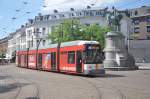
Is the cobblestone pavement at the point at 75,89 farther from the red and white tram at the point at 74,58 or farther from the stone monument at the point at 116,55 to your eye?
the stone monument at the point at 116,55

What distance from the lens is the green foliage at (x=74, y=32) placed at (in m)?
76.2

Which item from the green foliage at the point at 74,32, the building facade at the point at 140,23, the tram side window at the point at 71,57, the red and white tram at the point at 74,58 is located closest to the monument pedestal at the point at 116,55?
the red and white tram at the point at 74,58

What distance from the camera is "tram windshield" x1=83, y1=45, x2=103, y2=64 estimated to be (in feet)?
104

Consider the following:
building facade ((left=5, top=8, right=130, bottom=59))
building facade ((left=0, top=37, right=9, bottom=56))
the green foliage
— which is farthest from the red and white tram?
building facade ((left=0, top=37, right=9, bottom=56))

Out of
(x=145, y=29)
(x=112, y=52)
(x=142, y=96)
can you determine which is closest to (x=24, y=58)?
(x=112, y=52)

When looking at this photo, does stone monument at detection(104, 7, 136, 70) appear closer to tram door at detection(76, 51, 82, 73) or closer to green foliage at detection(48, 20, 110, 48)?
tram door at detection(76, 51, 82, 73)

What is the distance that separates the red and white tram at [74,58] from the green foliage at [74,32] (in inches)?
1247

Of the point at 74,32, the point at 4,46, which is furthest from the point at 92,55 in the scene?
the point at 4,46

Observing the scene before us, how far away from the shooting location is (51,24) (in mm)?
107062

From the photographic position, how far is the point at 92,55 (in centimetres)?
3189

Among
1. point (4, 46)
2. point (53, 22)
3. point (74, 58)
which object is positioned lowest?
point (74, 58)

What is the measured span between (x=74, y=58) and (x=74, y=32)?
143ft

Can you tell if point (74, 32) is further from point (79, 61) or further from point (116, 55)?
point (79, 61)

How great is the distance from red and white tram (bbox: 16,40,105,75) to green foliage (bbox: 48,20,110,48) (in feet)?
Answer: 104
